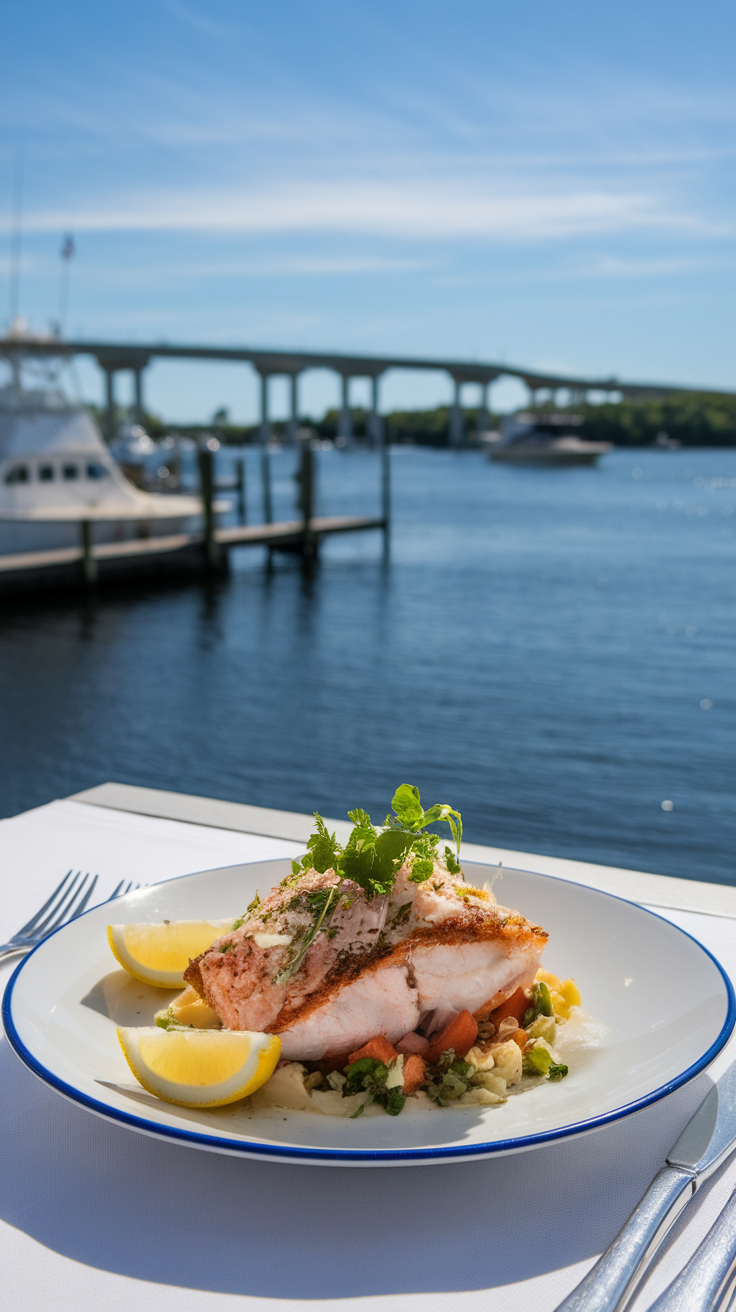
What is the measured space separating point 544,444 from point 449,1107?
12051cm

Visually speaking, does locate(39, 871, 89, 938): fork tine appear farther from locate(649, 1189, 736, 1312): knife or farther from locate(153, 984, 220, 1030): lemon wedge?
locate(649, 1189, 736, 1312): knife

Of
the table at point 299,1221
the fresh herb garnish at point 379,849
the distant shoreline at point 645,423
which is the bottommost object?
the table at point 299,1221

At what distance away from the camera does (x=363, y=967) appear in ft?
5.36

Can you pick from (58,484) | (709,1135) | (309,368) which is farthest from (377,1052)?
(309,368)

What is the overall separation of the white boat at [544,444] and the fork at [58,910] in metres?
117

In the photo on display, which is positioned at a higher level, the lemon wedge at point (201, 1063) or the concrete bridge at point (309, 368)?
the concrete bridge at point (309, 368)

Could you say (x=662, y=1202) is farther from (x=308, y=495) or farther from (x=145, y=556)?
(x=308, y=495)

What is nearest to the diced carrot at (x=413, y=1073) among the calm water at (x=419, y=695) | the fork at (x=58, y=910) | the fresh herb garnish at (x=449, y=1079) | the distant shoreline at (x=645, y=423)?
the fresh herb garnish at (x=449, y=1079)

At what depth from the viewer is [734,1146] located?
4.42ft

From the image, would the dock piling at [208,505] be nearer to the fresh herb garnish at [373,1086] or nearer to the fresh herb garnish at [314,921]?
the fresh herb garnish at [314,921]

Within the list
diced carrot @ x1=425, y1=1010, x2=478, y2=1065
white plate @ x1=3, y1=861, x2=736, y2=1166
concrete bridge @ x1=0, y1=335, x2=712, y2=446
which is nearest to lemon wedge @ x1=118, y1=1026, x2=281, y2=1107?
white plate @ x1=3, y1=861, x2=736, y2=1166

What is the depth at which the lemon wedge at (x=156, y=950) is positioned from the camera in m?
1.75

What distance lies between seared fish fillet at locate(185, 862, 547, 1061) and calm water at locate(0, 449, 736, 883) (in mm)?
10432

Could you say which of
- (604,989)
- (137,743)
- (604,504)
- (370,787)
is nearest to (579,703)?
(370,787)
